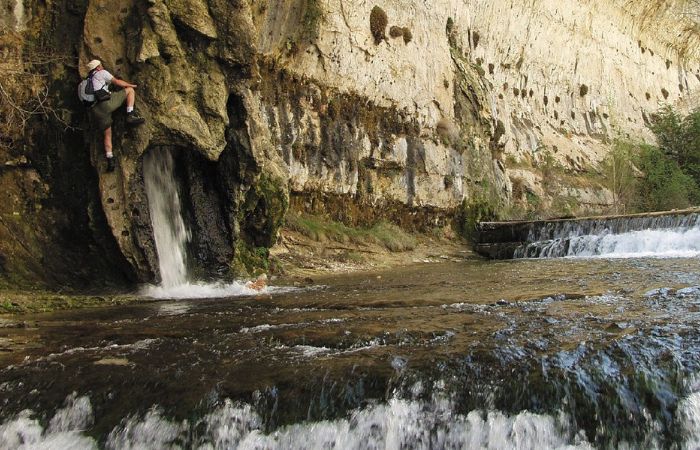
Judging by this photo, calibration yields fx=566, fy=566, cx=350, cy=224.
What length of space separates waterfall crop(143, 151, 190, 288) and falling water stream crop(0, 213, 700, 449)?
4.23 m

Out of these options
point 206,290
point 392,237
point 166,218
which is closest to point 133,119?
point 166,218

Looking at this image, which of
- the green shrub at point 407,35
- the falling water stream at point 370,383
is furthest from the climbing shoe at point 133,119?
the green shrub at point 407,35

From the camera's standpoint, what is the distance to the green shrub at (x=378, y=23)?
2089 centimetres

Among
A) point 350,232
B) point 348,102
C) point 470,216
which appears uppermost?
point 348,102

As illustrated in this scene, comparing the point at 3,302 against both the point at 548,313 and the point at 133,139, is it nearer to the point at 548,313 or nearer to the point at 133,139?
the point at 133,139

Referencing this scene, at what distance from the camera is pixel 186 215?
39.1ft

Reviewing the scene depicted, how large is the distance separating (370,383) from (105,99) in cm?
738

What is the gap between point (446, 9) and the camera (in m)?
26.1

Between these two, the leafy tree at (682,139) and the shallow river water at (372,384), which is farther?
the leafy tree at (682,139)

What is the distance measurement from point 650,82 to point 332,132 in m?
38.8

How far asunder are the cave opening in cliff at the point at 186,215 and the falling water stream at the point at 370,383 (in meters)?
4.48

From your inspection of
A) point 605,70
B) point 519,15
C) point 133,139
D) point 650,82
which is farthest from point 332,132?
point 650,82

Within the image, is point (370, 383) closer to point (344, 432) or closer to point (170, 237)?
point (344, 432)

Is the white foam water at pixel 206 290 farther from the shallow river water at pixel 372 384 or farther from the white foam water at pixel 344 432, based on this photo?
the white foam water at pixel 344 432
